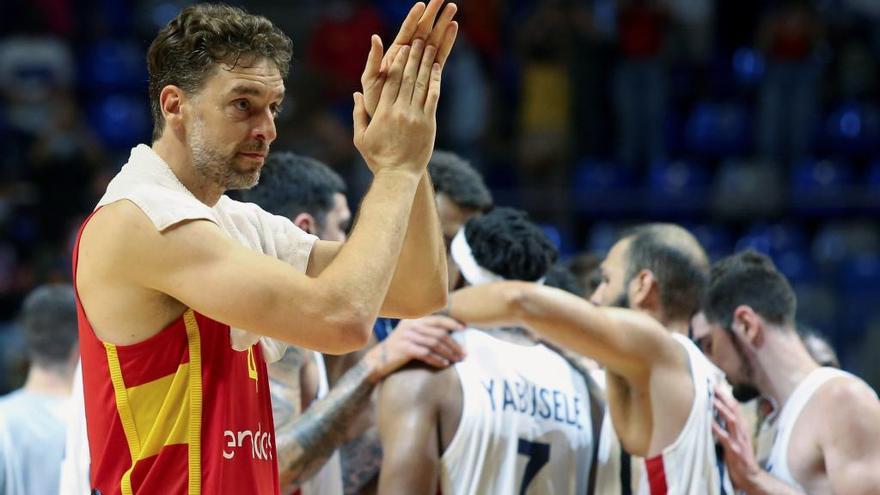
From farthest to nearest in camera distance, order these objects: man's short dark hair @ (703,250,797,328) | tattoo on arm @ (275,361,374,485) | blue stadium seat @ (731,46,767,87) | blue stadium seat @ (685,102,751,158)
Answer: blue stadium seat @ (731,46,767,87) → blue stadium seat @ (685,102,751,158) → man's short dark hair @ (703,250,797,328) → tattoo on arm @ (275,361,374,485)

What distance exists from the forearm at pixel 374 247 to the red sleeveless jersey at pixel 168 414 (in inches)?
16.1

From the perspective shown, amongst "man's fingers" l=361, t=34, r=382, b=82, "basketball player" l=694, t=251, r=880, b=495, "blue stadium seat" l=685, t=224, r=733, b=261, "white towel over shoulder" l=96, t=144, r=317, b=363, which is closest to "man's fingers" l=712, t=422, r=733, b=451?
"basketball player" l=694, t=251, r=880, b=495

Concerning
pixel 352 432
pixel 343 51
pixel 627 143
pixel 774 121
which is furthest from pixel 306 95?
pixel 352 432

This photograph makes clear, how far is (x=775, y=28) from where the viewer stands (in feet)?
41.6

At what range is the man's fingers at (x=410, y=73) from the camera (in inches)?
128

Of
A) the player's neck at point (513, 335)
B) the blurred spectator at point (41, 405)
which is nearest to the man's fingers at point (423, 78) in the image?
the player's neck at point (513, 335)

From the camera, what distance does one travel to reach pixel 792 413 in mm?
5398

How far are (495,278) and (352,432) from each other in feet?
2.89

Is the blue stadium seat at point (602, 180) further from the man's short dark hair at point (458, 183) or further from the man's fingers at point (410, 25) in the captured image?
the man's fingers at point (410, 25)

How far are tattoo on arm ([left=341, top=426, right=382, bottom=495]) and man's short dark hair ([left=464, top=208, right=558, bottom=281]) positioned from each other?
895mm

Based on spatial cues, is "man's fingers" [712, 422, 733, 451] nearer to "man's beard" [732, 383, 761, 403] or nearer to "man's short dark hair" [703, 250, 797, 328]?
"man's short dark hair" [703, 250, 797, 328]

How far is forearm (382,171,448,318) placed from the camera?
350 cm

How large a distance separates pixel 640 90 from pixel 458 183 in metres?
6.80

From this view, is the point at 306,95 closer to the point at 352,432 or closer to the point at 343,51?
the point at 343,51
